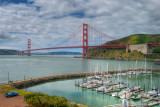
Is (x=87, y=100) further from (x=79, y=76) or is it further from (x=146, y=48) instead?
(x=146, y=48)

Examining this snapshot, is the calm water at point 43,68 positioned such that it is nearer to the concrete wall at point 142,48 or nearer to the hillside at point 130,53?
the hillside at point 130,53

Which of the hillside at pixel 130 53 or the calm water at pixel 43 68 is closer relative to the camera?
the calm water at pixel 43 68

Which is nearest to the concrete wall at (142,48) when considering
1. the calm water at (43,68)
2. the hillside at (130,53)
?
the hillside at (130,53)

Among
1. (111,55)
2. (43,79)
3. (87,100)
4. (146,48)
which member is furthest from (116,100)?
(111,55)

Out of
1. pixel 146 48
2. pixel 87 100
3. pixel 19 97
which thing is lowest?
pixel 87 100

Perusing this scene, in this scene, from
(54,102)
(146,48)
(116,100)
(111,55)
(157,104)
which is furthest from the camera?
(111,55)

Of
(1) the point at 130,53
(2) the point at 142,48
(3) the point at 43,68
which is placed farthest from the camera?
(1) the point at 130,53

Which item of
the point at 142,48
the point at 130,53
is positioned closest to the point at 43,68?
the point at 130,53

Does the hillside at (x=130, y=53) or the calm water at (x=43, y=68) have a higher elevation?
the hillside at (x=130, y=53)

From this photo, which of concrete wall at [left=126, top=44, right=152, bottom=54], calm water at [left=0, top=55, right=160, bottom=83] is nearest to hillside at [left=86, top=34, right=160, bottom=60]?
concrete wall at [left=126, top=44, right=152, bottom=54]

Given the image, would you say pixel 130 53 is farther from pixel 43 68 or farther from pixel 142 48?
pixel 43 68

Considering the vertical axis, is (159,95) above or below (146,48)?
below
